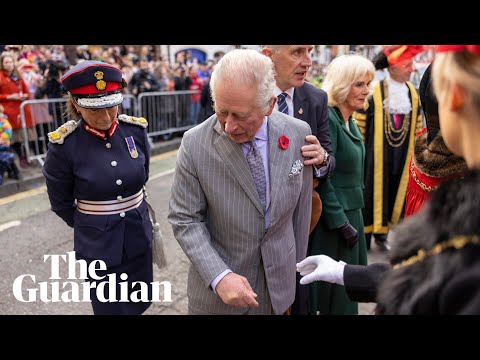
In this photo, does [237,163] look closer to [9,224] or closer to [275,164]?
[275,164]

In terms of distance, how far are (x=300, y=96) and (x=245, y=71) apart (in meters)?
0.92

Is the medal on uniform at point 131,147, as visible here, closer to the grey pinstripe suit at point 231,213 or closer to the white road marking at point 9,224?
the grey pinstripe suit at point 231,213

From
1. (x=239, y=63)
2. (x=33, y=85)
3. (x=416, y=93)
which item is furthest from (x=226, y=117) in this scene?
(x=33, y=85)

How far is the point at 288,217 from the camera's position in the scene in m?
1.94

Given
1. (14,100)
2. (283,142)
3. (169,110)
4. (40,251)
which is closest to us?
(283,142)

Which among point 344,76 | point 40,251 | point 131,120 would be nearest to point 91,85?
point 131,120

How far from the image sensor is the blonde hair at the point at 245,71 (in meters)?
1.61

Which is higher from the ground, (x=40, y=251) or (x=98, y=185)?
(x=98, y=185)

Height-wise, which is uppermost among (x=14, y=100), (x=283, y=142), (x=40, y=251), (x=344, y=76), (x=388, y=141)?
(x=344, y=76)

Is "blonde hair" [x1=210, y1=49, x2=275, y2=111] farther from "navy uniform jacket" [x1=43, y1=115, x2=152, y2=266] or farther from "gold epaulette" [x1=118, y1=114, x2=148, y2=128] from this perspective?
"gold epaulette" [x1=118, y1=114, x2=148, y2=128]

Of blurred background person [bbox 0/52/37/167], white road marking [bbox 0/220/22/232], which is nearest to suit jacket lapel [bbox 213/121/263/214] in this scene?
white road marking [bbox 0/220/22/232]

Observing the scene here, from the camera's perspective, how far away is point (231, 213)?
5.92 feet

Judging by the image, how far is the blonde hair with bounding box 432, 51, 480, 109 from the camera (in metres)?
0.90

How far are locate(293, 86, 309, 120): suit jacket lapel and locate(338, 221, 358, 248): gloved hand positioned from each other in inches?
27.5
